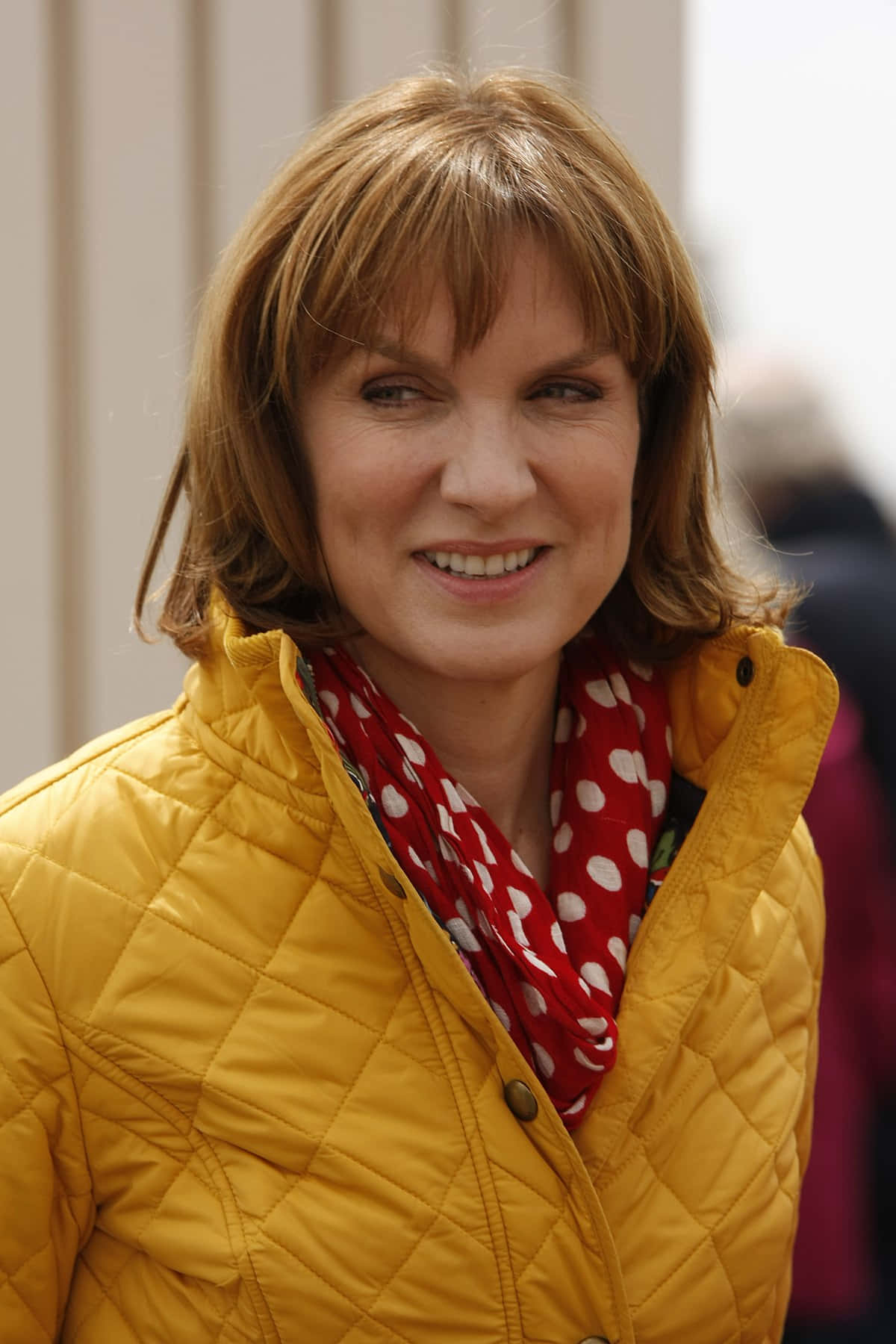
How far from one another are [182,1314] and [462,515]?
2.34ft

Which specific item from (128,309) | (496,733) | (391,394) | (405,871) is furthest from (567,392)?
(128,309)

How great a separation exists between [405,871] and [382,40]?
1.97m

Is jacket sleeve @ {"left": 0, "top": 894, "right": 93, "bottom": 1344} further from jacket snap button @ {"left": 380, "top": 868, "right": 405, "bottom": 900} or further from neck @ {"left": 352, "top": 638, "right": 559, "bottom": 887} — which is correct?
neck @ {"left": 352, "top": 638, "right": 559, "bottom": 887}

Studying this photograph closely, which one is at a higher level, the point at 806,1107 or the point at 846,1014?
the point at 806,1107

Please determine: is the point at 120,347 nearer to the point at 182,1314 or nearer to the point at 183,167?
the point at 183,167

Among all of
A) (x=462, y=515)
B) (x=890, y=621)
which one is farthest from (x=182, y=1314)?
(x=890, y=621)

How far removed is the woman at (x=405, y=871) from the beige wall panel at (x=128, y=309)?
1304mm

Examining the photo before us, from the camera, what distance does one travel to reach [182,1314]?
4.17 feet

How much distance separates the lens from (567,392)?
1.37 m

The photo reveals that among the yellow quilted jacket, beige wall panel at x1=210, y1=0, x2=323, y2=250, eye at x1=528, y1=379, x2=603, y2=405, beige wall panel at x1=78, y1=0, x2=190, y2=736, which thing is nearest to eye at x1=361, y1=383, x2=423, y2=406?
eye at x1=528, y1=379, x2=603, y2=405

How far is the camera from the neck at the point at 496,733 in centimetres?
147

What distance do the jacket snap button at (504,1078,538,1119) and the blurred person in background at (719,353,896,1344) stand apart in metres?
1.04

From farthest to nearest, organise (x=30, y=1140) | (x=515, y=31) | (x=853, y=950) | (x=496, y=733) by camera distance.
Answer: (x=515, y=31), (x=853, y=950), (x=496, y=733), (x=30, y=1140)

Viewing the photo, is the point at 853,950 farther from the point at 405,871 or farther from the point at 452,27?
the point at 452,27
